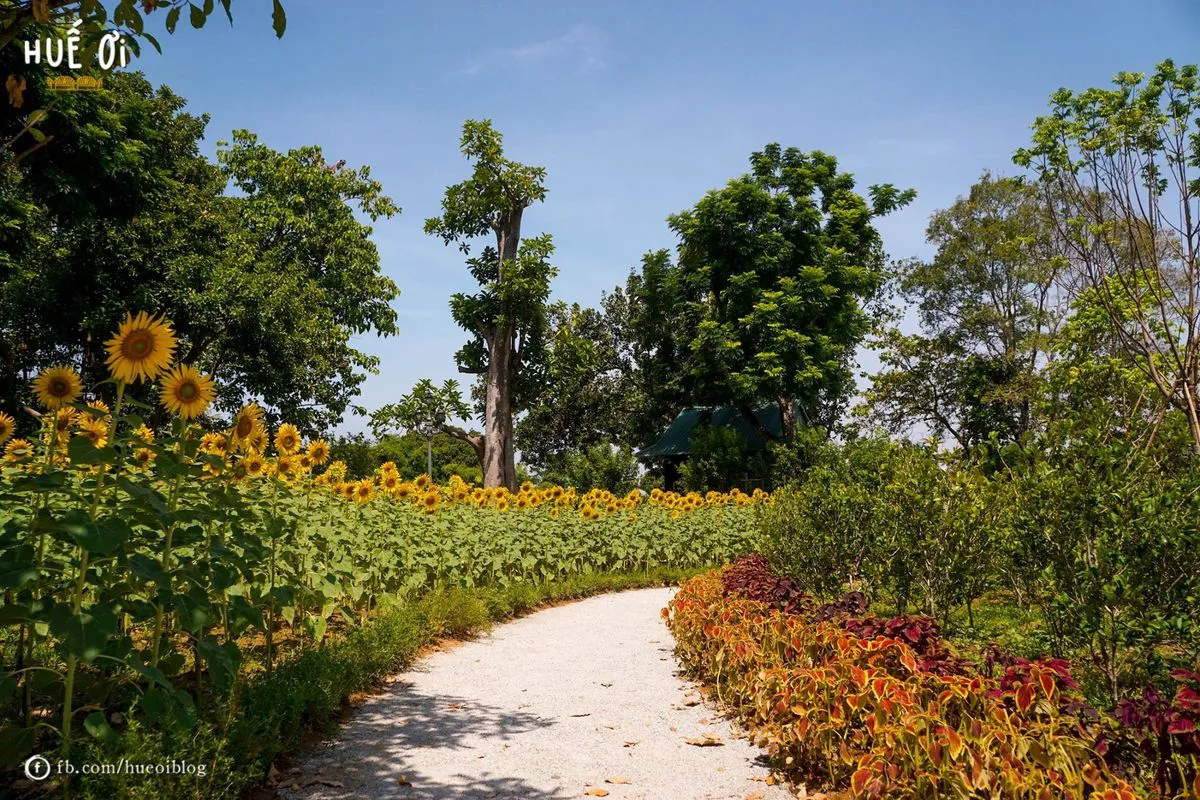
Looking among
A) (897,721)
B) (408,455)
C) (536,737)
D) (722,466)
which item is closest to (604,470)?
(722,466)

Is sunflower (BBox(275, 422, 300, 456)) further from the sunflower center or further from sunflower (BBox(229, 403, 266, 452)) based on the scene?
the sunflower center

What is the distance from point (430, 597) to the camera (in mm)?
7770

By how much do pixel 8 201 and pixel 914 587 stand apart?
51.7ft

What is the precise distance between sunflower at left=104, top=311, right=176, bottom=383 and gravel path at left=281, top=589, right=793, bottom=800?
2094 mm

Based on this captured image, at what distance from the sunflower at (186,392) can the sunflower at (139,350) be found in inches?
12.2

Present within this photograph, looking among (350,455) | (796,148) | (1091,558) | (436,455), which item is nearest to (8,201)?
(350,455)

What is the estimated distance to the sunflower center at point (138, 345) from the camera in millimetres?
3105

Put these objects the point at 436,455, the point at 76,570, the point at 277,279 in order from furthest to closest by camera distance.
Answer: the point at 436,455 → the point at 277,279 → the point at 76,570

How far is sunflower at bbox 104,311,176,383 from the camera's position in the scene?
3.09m

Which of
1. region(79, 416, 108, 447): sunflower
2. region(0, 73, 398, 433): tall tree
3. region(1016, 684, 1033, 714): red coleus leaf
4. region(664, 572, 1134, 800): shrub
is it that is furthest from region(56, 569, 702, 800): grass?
region(0, 73, 398, 433): tall tree

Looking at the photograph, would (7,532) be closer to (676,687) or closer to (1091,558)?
(676,687)

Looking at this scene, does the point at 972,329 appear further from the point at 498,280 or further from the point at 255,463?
the point at 255,463

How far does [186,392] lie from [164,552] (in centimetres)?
73

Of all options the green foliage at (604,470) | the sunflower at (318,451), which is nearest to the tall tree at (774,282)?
the green foliage at (604,470)
